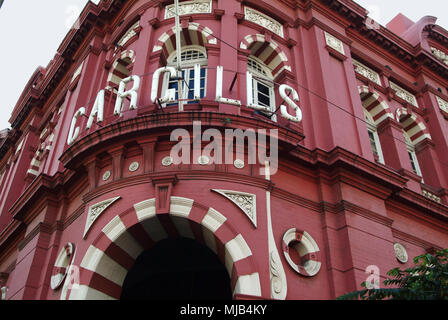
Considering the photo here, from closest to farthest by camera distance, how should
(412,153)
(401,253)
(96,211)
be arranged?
(96,211) → (401,253) → (412,153)

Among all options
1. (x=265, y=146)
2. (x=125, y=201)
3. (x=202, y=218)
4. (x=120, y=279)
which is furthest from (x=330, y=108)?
(x=120, y=279)

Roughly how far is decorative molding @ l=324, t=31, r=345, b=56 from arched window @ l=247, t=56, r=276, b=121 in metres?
2.18

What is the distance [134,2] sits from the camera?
13789mm

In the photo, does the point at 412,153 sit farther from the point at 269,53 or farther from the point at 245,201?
the point at 245,201

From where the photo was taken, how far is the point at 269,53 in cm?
1251

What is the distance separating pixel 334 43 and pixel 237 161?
256 inches

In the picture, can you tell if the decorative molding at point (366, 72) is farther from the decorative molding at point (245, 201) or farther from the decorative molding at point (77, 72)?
the decorative molding at point (77, 72)

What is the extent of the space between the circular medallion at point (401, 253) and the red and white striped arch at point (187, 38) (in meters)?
6.90

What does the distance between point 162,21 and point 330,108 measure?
5.25 meters

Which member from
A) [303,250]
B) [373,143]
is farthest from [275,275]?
[373,143]

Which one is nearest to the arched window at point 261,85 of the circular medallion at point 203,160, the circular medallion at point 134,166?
the circular medallion at point 203,160

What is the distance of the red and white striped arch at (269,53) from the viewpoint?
1223cm
